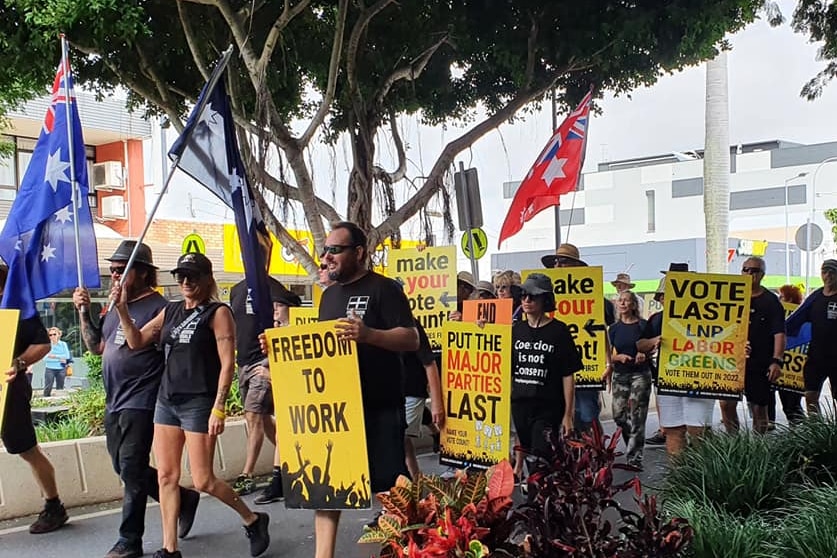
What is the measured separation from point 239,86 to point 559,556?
9.14 m

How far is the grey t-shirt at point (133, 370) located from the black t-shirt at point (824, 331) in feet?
19.7

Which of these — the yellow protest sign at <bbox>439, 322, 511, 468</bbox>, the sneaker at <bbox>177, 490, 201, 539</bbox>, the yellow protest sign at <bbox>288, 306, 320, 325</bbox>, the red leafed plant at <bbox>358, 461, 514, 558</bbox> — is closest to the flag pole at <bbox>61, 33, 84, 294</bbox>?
the sneaker at <bbox>177, 490, 201, 539</bbox>

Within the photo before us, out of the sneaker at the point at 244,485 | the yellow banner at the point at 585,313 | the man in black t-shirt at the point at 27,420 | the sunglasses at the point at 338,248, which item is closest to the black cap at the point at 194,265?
the sunglasses at the point at 338,248

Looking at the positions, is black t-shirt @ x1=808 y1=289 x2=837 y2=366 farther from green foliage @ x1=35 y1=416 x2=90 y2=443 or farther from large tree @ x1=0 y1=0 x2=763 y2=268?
green foliage @ x1=35 y1=416 x2=90 y2=443

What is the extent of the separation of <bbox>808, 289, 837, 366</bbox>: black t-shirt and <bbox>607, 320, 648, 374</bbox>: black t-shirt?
1561 millimetres

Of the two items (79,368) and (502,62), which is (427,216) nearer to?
(502,62)

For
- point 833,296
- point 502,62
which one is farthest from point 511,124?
point 833,296

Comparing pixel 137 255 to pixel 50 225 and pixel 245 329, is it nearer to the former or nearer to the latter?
pixel 50 225

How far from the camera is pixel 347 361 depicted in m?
4.36

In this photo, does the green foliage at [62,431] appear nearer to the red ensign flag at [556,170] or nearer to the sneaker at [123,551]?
the sneaker at [123,551]

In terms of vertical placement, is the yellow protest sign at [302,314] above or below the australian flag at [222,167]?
below

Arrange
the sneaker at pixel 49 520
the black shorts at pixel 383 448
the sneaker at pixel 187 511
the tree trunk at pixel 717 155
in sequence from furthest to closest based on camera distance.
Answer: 1. the tree trunk at pixel 717 155
2. the sneaker at pixel 49 520
3. the sneaker at pixel 187 511
4. the black shorts at pixel 383 448

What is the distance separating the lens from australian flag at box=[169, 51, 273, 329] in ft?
17.3

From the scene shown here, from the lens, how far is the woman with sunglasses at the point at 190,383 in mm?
5234
